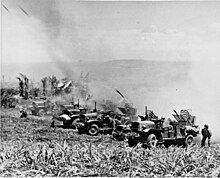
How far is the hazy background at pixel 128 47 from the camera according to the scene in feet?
38.3

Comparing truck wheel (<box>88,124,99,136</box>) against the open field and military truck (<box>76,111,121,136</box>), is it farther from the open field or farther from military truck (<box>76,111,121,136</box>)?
the open field

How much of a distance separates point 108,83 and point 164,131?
13.4ft

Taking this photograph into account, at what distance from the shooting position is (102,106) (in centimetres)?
1602

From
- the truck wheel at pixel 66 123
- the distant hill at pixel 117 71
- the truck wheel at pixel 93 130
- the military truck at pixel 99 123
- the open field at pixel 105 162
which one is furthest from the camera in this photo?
the truck wheel at pixel 66 123

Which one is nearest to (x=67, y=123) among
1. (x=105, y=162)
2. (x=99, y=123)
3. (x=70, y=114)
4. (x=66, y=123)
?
(x=66, y=123)

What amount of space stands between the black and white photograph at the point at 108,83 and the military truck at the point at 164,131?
3cm

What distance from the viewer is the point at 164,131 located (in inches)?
473

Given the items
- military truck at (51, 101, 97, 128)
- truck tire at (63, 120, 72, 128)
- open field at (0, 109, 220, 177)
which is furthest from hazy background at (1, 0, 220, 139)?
open field at (0, 109, 220, 177)

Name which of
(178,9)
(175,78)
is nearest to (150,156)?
(178,9)

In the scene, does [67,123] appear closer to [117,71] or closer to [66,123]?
[66,123]

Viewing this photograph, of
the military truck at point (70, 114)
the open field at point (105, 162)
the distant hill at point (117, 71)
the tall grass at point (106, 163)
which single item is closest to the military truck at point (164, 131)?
the distant hill at point (117, 71)

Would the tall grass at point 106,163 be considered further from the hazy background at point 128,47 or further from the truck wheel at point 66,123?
the truck wheel at point 66,123

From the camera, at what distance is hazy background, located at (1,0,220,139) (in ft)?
38.3

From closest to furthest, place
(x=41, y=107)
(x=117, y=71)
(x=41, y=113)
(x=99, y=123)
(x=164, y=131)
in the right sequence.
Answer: (x=164, y=131) → (x=117, y=71) → (x=99, y=123) → (x=41, y=113) → (x=41, y=107)
